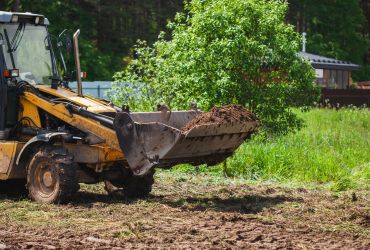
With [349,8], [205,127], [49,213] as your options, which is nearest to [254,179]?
[205,127]

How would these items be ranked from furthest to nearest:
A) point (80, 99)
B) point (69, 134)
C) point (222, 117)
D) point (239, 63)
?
point (239, 63) < point (80, 99) < point (69, 134) < point (222, 117)

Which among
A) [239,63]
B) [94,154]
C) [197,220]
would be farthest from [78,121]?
[239,63]

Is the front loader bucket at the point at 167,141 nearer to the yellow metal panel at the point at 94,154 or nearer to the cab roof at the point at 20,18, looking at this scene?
the yellow metal panel at the point at 94,154

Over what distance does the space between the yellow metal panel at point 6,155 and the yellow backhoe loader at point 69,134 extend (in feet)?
0.04

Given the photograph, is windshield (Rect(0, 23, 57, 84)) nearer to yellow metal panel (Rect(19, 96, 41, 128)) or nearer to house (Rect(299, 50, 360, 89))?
yellow metal panel (Rect(19, 96, 41, 128))

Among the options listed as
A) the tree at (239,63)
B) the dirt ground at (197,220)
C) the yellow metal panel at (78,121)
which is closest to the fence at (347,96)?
the tree at (239,63)

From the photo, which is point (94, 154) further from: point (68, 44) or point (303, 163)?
point (303, 163)

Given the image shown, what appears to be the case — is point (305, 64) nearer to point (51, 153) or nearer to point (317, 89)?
point (317, 89)

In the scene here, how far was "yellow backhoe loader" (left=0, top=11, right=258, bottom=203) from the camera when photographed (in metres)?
10.6

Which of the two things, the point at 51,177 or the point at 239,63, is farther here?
the point at 239,63

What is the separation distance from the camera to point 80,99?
11.7m

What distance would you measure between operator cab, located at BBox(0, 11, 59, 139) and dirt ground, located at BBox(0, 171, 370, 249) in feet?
4.38

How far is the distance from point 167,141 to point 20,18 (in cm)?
313

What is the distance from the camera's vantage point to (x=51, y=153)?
11.1 meters
